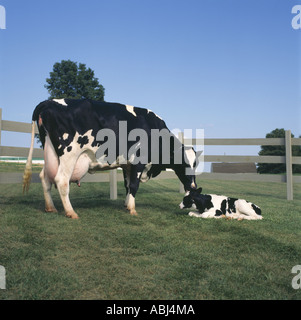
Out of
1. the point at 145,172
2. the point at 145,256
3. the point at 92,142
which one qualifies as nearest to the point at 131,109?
the point at 92,142

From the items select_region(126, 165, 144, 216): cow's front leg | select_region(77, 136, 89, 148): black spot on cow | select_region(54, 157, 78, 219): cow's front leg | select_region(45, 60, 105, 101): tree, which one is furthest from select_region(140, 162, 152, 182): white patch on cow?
select_region(45, 60, 105, 101): tree

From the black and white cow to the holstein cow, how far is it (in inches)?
42.1

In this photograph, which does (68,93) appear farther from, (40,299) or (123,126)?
(40,299)

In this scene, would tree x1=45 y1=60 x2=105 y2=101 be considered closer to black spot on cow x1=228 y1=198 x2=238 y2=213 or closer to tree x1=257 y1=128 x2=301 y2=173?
tree x1=257 y1=128 x2=301 y2=173

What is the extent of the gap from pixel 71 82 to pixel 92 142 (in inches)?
1046

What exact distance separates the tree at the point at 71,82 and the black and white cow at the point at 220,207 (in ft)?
84.2

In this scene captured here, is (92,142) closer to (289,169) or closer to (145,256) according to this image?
(145,256)

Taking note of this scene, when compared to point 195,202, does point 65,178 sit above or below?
above

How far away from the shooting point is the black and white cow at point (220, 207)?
214 inches

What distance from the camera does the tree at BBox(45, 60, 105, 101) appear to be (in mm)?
29656

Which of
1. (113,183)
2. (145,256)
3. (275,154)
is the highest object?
(275,154)

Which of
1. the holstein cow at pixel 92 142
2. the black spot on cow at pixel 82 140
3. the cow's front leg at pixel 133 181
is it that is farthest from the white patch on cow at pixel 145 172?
the black spot on cow at pixel 82 140

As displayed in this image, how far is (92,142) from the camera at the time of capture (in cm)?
527
